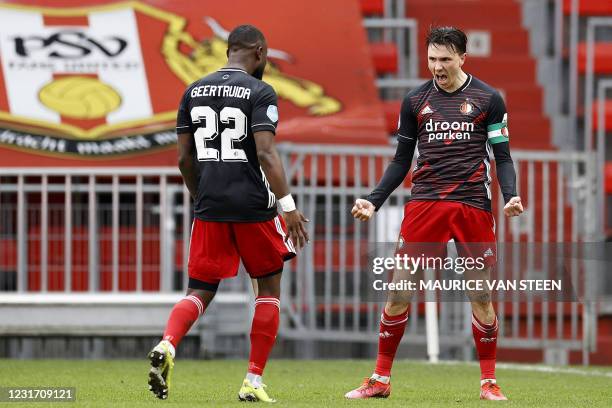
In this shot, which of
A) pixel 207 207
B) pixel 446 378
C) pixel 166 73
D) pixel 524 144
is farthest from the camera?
pixel 524 144

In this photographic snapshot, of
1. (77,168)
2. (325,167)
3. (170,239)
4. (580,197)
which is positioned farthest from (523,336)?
(77,168)

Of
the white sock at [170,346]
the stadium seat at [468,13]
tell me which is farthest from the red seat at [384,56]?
the white sock at [170,346]

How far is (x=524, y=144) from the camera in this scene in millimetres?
15258

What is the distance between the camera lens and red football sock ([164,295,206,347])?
21.7 ft

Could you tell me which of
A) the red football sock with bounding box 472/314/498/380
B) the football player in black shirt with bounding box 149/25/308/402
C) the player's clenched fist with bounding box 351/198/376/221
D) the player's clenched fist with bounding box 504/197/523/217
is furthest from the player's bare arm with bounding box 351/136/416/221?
the red football sock with bounding box 472/314/498/380

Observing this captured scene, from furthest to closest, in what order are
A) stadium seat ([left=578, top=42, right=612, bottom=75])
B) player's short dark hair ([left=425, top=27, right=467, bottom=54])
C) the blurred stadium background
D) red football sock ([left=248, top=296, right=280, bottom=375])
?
stadium seat ([left=578, top=42, right=612, bottom=75]) < the blurred stadium background < player's short dark hair ([left=425, top=27, right=467, bottom=54]) < red football sock ([left=248, top=296, right=280, bottom=375])

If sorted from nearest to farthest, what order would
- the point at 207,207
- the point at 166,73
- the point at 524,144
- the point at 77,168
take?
the point at 207,207 → the point at 77,168 → the point at 166,73 → the point at 524,144

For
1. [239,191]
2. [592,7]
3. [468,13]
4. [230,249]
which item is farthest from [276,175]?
[468,13]

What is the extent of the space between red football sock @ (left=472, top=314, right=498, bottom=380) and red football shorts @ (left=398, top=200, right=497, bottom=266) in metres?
0.32

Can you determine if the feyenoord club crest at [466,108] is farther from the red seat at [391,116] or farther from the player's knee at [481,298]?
the red seat at [391,116]

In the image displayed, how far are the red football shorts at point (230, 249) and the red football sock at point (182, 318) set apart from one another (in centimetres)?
13

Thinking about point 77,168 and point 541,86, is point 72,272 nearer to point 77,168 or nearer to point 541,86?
point 77,168

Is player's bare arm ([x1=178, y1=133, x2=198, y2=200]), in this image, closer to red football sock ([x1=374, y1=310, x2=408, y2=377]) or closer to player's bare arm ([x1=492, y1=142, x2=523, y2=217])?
red football sock ([x1=374, y1=310, x2=408, y2=377])

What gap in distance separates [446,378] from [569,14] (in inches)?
310
